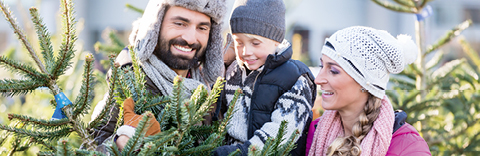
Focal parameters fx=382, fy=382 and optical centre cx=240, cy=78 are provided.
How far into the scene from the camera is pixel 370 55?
1969 mm

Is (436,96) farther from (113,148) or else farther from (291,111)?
(113,148)

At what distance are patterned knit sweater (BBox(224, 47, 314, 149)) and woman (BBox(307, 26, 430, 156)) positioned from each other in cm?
13

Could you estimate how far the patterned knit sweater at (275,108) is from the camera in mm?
2014

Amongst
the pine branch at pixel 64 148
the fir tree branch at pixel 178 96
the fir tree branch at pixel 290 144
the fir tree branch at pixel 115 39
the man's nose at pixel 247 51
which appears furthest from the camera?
the fir tree branch at pixel 115 39

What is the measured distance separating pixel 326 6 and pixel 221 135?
784 inches

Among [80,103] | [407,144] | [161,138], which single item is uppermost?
[80,103]

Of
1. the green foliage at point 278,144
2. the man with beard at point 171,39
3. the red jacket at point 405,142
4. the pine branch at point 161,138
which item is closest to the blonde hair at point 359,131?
the red jacket at point 405,142

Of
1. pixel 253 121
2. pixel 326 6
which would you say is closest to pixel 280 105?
pixel 253 121

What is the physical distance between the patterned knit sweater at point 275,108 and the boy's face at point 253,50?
1.9 inches

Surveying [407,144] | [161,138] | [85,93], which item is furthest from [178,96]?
[407,144]

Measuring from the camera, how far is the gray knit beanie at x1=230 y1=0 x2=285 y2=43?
2.27m

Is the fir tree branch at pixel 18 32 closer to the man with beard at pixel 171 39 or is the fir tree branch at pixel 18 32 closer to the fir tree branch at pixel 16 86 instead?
the fir tree branch at pixel 16 86

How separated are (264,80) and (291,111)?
0.25 metres

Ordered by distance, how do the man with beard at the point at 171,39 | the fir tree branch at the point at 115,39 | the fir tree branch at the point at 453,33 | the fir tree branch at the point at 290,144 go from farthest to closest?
1. the fir tree branch at the point at 115,39
2. the fir tree branch at the point at 453,33
3. the man with beard at the point at 171,39
4. the fir tree branch at the point at 290,144
